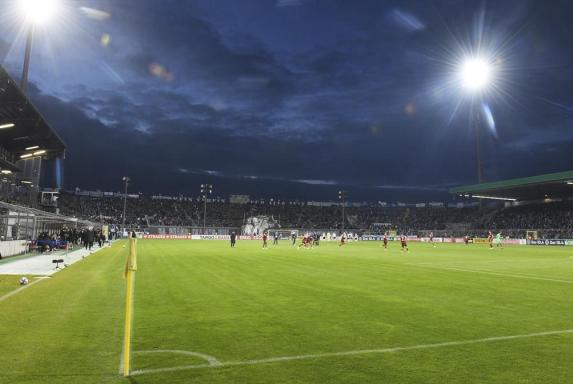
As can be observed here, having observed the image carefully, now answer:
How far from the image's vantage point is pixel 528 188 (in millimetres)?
72625

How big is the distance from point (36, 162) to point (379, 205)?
107934mm

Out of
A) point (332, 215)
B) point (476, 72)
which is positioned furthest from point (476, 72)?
point (332, 215)

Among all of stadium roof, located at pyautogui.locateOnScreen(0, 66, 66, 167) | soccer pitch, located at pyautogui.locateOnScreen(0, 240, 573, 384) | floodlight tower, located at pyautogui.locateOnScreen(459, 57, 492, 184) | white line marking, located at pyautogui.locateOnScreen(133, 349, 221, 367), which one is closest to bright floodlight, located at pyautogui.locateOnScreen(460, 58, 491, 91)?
floodlight tower, located at pyautogui.locateOnScreen(459, 57, 492, 184)

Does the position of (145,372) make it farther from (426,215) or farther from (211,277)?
(426,215)

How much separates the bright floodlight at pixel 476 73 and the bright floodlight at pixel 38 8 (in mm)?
61865

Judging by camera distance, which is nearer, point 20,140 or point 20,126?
point 20,126

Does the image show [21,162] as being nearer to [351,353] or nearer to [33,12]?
[33,12]

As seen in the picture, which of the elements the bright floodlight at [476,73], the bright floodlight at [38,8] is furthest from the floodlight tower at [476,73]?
the bright floodlight at [38,8]

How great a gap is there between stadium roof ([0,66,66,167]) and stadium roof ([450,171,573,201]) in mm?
64892

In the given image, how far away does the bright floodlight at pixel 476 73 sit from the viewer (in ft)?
237

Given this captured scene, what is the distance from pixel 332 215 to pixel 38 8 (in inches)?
3825

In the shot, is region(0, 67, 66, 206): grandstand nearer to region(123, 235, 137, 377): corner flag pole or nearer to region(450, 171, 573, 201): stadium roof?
region(123, 235, 137, 377): corner flag pole

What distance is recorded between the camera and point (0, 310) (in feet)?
31.7

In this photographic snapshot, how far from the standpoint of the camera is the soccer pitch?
18.3 feet
